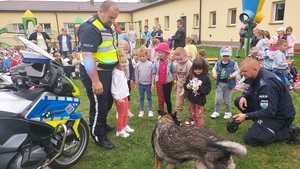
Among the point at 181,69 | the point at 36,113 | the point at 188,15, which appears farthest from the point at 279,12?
the point at 36,113

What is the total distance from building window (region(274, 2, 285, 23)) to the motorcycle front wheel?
15251 millimetres

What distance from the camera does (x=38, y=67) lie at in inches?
108

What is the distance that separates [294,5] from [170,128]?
14.4 meters

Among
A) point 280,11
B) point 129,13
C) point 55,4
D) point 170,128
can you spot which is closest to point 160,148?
point 170,128

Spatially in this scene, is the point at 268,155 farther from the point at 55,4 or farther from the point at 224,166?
the point at 55,4

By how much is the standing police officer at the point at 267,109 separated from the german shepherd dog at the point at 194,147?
1.11m

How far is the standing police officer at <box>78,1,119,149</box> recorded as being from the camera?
3135 millimetres

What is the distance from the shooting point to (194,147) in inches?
98.2

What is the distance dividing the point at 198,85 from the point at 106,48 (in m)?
1.67

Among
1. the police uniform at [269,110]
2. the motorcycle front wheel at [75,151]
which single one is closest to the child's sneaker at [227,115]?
the police uniform at [269,110]

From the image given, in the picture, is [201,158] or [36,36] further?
[36,36]

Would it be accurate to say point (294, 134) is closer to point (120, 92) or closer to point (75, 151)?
point (120, 92)

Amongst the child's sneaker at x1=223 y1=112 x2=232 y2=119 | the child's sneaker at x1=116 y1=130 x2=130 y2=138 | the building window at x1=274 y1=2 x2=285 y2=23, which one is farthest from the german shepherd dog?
the building window at x1=274 y1=2 x2=285 y2=23

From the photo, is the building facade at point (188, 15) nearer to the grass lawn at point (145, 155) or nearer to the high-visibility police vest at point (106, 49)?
the high-visibility police vest at point (106, 49)
